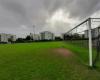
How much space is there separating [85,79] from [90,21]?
290 centimetres

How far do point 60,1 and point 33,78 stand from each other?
13.1 m

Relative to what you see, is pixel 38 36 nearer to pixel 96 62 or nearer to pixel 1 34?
pixel 1 34

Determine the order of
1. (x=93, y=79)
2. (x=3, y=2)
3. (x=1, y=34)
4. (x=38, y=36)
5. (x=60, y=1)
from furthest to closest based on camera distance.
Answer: (x=38, y=36)
(x=1, y=34)
(x=3, y=2)
(x=60, y=1)
(x=93, y=79)

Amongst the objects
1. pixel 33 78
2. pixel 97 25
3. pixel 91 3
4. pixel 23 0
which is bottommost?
pixel 33 78

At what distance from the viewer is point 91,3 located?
13578 millimetres

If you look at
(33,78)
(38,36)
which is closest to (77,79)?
(33,78)

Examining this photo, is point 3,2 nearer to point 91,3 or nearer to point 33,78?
point 91,3

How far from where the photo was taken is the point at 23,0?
15594 millimetres

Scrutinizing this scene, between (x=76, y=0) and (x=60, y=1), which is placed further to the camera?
(x=60, y=1)

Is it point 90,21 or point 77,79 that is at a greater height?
point 90,21

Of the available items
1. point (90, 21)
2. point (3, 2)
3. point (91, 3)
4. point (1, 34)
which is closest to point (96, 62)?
point (90, 21)

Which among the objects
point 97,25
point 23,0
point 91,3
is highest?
point 23,0

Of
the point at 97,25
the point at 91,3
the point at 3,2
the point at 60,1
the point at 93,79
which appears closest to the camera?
the point at 93,79

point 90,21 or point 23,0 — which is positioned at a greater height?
point 23,0
